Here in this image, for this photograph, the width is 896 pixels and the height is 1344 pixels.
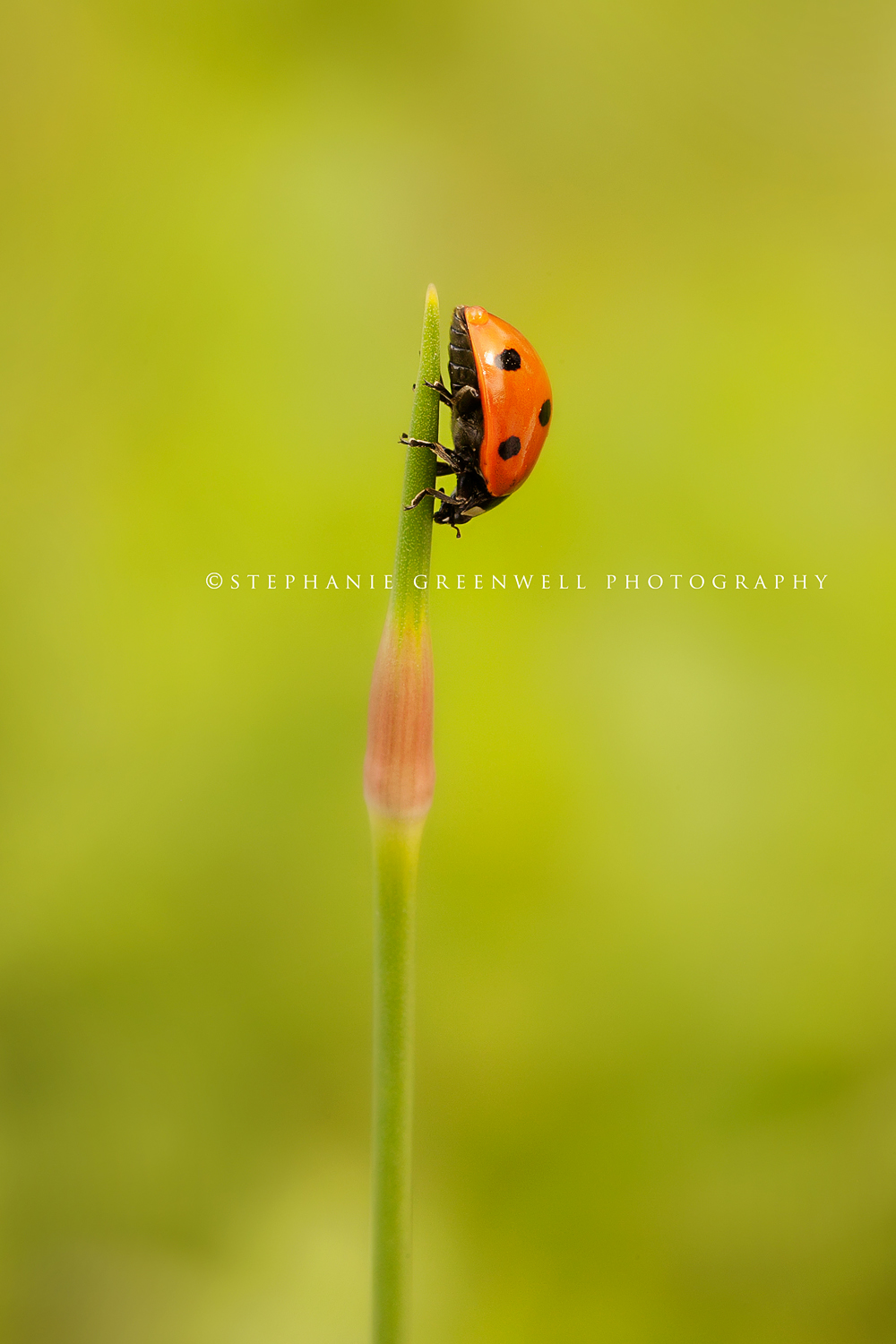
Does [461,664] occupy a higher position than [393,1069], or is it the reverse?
[461,664]

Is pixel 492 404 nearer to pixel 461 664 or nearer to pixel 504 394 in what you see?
pixel 504 394

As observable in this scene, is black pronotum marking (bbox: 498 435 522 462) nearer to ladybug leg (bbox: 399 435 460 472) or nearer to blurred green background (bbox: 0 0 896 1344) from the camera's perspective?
ladybug leg (bbox: 399 435 460 472)

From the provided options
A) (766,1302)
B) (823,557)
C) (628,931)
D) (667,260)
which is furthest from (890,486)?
(766,1302)

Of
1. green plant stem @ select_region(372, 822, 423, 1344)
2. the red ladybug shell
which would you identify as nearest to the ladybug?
the red ladybug shell

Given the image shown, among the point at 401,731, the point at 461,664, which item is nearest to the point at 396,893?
the point at 401,731

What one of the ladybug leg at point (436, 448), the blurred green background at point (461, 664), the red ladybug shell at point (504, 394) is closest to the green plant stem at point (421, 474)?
the ladybug leg at point (436, 448)

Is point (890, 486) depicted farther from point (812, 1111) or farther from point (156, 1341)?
point (156, 1341)
